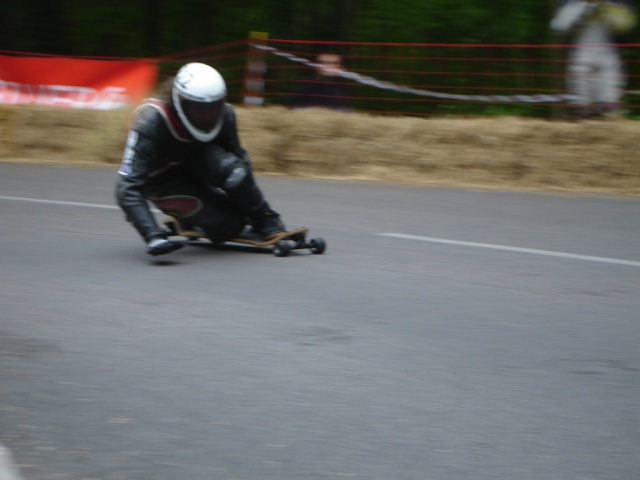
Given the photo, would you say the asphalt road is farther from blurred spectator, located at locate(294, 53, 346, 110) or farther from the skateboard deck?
blurred spectator, located at locate(294, 53, 346, 110)

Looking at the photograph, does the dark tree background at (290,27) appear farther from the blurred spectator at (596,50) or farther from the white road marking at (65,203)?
the white road marking at (65,203)

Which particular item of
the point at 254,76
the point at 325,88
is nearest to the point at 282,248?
the point at 325,88

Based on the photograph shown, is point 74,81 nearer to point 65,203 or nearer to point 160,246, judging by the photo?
point 65,203

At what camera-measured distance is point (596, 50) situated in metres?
12.6

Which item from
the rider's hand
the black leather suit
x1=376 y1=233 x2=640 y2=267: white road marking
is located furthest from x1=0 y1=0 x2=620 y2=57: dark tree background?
the rider's hand

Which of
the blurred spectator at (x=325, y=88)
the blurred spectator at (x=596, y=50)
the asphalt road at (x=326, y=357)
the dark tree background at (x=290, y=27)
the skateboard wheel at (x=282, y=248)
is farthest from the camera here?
the dark tree background at (x=290, y=27)

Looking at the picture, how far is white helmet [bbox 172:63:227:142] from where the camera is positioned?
6.80 meters

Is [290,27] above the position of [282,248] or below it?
above

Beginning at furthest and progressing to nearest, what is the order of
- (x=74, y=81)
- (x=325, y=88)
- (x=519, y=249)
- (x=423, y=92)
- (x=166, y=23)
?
(x=166, y=23) → (x=423, y=92) → (x=74, y=81) → (x=325, y=88) → (x=519, y=249)

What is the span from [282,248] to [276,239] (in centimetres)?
10

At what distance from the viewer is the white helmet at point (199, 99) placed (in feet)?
22.3

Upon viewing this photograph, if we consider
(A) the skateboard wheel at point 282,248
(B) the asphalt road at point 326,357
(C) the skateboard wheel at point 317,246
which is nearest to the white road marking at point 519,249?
(B) the asphalt road at point 326,357

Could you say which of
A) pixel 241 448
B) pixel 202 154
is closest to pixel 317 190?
pixel 202 154

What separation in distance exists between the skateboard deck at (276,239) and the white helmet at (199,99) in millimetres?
788
